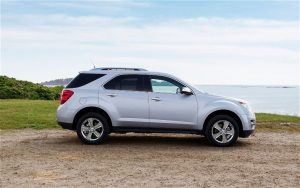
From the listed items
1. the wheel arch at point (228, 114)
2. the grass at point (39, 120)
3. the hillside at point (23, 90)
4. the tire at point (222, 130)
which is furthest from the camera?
the hillside at point (23, 90)

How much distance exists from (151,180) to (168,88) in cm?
419

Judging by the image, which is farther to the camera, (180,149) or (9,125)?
(9,125)

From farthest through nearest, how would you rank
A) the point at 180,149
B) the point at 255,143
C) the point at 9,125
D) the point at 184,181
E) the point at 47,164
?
the point at 9,125 → the point at 255,143 → the point at 180,149 → the point at 47,164 → the point at 184,181

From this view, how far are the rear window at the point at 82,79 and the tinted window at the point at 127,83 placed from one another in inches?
13.7

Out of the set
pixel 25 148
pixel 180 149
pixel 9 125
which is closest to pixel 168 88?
pixel 180 149

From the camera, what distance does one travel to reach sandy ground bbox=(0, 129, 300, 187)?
24.9ft

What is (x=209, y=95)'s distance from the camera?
1132cm

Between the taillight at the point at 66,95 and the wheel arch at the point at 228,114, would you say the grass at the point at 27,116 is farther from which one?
the wheel arch at the point at 228,114

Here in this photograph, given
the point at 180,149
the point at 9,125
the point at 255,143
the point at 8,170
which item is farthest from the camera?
the point at 9,125

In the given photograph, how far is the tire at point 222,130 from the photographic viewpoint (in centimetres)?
1116

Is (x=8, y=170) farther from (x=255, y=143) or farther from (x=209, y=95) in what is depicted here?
(x=255, y=143)

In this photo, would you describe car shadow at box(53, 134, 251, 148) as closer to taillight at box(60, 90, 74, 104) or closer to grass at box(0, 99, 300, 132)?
taillight at box(60, 90, 74, 104)

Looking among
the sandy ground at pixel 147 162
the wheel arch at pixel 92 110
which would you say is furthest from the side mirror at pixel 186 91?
the wheel arch at pixel 92 110

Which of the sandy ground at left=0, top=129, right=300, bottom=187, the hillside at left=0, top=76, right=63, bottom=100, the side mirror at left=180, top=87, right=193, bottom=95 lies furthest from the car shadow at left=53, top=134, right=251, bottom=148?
the hillside at left=0, top=76, right=63, bottom=100
